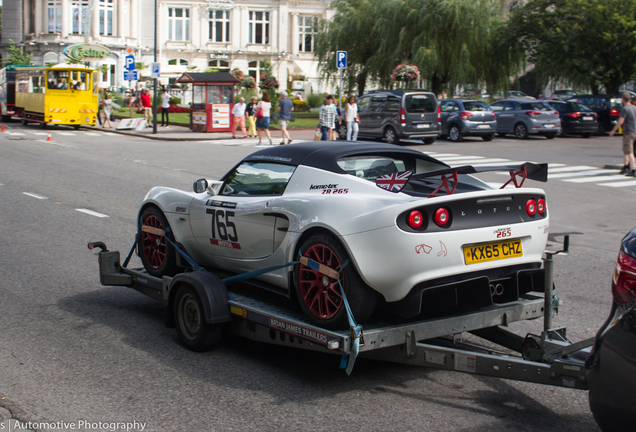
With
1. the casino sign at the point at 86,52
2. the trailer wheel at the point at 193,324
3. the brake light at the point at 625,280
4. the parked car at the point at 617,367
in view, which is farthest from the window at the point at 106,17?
the parked car at the point at 617,367

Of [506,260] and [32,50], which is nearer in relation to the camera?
[506,260]

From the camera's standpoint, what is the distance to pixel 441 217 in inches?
162

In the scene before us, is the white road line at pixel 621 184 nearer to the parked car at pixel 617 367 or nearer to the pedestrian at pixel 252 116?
the parked car at pixel 617 367

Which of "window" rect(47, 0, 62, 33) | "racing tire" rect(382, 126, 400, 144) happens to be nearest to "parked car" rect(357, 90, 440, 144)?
"racing tire" rect(382, 126, 400, 144)

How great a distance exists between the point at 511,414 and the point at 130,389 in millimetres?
2245

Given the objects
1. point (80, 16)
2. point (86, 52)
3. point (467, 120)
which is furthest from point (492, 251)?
point (80, 16)

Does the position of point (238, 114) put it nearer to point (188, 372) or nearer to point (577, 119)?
point (577, 119)

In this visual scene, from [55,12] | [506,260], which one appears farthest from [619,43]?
[55,12]

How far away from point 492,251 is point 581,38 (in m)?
32.7

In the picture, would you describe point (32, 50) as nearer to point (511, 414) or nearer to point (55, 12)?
point (55, 12)

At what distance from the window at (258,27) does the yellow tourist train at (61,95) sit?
1474 inches

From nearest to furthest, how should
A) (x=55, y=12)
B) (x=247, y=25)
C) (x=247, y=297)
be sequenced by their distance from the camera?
(x=247, y=297) → (x=55, y=12) → (x=247, y=25)

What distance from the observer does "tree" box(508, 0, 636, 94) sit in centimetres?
3259

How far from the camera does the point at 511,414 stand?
153 inches
